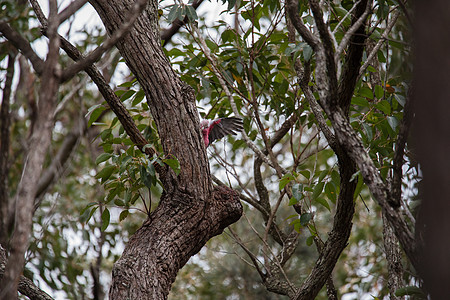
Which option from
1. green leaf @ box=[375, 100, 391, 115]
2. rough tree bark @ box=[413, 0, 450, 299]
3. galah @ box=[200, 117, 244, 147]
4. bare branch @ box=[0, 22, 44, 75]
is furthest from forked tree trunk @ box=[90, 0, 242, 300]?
rough tree bark @ box=[413, 0, 450, 299]

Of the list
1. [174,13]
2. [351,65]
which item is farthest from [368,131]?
[174,13]

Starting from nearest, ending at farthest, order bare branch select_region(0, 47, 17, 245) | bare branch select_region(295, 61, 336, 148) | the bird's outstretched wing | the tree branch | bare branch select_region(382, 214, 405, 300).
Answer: the tree branch → bare branch select_region(295, 61, 336, 148) → bare branch select_region(382, 214, 405, 300) → the bird's outstretched wing → bare branch select_region(0, 47, 17, 245)

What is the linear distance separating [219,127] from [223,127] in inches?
1.9

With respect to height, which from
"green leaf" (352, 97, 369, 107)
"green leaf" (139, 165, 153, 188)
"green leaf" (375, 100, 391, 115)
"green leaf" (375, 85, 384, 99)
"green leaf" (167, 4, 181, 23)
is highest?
"green leaf" (167, 4, 181, 23)

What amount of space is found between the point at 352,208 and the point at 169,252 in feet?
3.03

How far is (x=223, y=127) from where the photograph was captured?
4.13 meters

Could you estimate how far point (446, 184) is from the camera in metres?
1.10

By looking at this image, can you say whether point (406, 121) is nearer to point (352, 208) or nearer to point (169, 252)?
point (352, 208)

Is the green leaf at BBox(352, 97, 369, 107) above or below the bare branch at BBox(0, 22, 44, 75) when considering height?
above

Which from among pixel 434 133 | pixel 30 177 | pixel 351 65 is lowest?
pixel 30 177

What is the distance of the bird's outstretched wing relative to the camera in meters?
3.93

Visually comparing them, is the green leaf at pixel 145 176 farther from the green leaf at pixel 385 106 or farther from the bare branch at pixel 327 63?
the green leaf at pixel 385 106

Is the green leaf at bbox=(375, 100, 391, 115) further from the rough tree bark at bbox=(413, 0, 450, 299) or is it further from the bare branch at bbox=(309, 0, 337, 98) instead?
the rough tree bark at bbox=(413, 0, 450, 299)

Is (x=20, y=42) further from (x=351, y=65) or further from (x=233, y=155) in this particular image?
(x=233, y=155)
